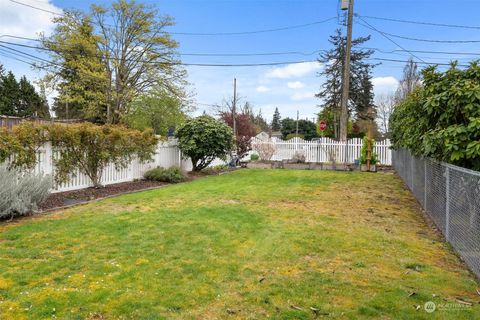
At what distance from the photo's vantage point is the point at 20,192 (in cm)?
599

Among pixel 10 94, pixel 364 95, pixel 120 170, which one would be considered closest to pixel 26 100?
pixel 10 94

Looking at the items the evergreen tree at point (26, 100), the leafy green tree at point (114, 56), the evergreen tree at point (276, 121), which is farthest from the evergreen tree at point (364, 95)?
the evergreen tree at point (276, 121)

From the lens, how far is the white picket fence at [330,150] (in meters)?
16.7

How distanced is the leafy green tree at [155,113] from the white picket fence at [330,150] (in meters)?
5.06

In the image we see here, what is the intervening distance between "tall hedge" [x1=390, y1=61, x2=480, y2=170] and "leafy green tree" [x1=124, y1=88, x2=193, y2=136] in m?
13.9

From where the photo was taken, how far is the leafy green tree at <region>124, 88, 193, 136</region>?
1834 centimetres

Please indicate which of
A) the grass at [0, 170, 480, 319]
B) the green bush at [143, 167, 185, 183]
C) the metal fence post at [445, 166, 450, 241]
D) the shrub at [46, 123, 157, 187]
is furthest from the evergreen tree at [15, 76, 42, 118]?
the metal fence post at [445, 166, 450, 241]

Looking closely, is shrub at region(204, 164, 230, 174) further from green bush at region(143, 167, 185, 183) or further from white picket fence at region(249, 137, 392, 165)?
white picket fence at region(249, 137, 392, 165)

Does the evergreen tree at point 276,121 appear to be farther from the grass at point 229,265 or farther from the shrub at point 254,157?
the grass at point 229,265

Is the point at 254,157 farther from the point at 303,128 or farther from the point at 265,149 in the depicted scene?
the point at 303,128

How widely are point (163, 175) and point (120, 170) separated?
1416 millimetres

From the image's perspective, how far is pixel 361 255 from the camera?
4070mm

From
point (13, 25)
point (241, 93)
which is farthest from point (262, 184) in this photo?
A: point (241, 93)

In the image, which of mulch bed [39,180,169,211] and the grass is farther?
mulch bed [39,180,169,211]
